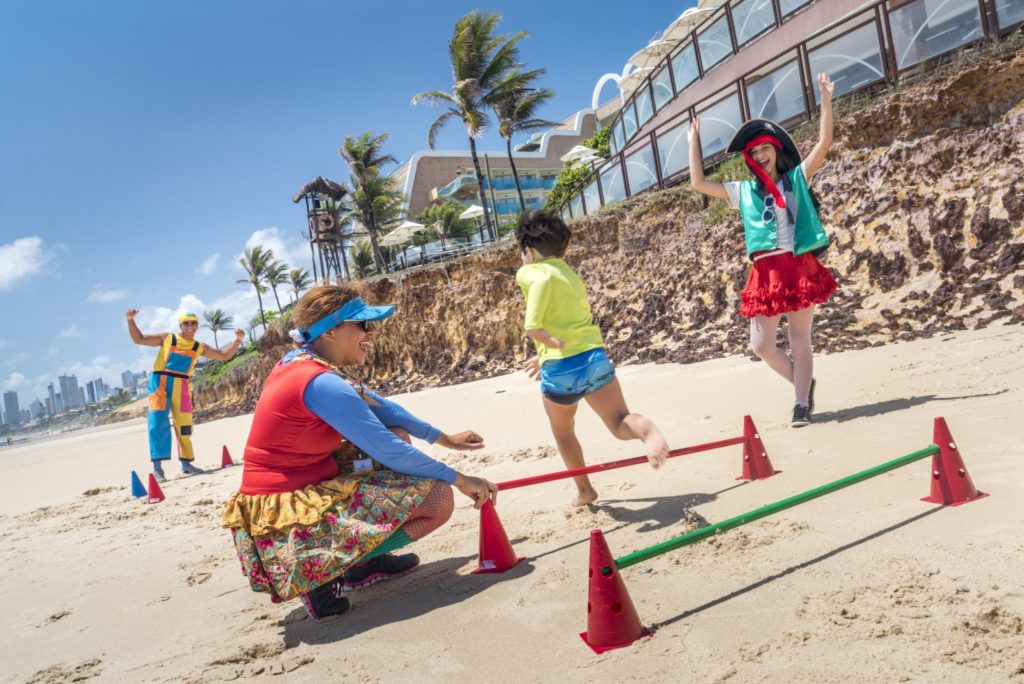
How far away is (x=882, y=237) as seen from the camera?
8.12 m

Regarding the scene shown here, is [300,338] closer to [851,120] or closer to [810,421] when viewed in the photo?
[810,421]

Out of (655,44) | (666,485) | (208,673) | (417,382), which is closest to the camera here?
(208,673)

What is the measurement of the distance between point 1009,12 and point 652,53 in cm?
1557

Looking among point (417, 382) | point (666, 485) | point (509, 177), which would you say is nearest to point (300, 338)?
point (666, 485)

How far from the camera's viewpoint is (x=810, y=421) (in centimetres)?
416

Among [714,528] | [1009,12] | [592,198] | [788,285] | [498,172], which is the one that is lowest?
[714,528]

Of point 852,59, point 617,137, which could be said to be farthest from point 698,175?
point 617,137

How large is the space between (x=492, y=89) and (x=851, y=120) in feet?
58.8

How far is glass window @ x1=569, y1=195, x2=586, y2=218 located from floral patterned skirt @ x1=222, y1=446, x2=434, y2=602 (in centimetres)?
1367

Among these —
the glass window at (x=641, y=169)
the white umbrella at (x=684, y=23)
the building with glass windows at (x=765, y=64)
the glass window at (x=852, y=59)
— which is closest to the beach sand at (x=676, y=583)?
the building with glass windows at (x=765, y=64)

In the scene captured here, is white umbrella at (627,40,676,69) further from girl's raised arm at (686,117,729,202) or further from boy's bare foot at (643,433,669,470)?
boy's bare foot at (643,433,669,470)

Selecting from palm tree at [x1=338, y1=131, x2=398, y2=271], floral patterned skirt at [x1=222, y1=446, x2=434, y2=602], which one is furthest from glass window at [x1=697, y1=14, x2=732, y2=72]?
palm tree at [x1=338, y1=131, x2=398, y2=271]

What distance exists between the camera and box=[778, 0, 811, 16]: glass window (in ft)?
43.2

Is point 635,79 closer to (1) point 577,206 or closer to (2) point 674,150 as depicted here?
(1) point 577,206
